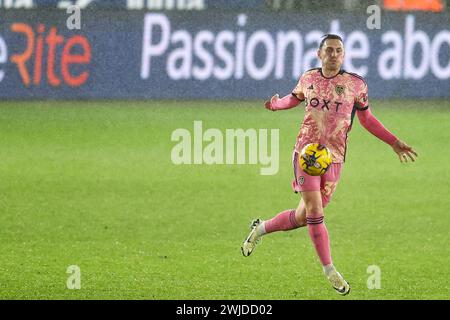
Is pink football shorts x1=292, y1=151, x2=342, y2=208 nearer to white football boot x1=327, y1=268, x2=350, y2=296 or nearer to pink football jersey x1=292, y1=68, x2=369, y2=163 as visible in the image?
pink football jersey x1=292, y1=68, x2=369, y2=163

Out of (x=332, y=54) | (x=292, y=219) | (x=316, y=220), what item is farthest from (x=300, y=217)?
(x=332, y=54)

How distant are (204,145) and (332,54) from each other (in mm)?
7472

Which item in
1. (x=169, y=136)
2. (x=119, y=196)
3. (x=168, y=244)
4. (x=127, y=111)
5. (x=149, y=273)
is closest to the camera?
(x=149, y=273)

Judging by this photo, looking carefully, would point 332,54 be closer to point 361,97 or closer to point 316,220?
point 361,97

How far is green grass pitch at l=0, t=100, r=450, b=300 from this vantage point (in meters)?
8.03

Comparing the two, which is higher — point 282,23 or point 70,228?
point 282,23

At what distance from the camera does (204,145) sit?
14.3 m

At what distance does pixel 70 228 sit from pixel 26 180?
232cm

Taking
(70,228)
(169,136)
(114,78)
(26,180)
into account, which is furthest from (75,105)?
(70,228)

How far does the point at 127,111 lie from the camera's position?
1592 cm

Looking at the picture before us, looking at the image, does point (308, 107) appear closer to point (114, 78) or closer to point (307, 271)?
point (307, 271)

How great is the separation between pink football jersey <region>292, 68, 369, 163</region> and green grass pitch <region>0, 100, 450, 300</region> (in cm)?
105

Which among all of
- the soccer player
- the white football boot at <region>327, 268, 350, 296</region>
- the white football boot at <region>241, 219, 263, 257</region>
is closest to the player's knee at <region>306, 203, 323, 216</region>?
the soccer player

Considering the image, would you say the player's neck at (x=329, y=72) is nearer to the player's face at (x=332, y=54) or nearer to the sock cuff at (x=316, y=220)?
the player's face at (x=332, y=54)
